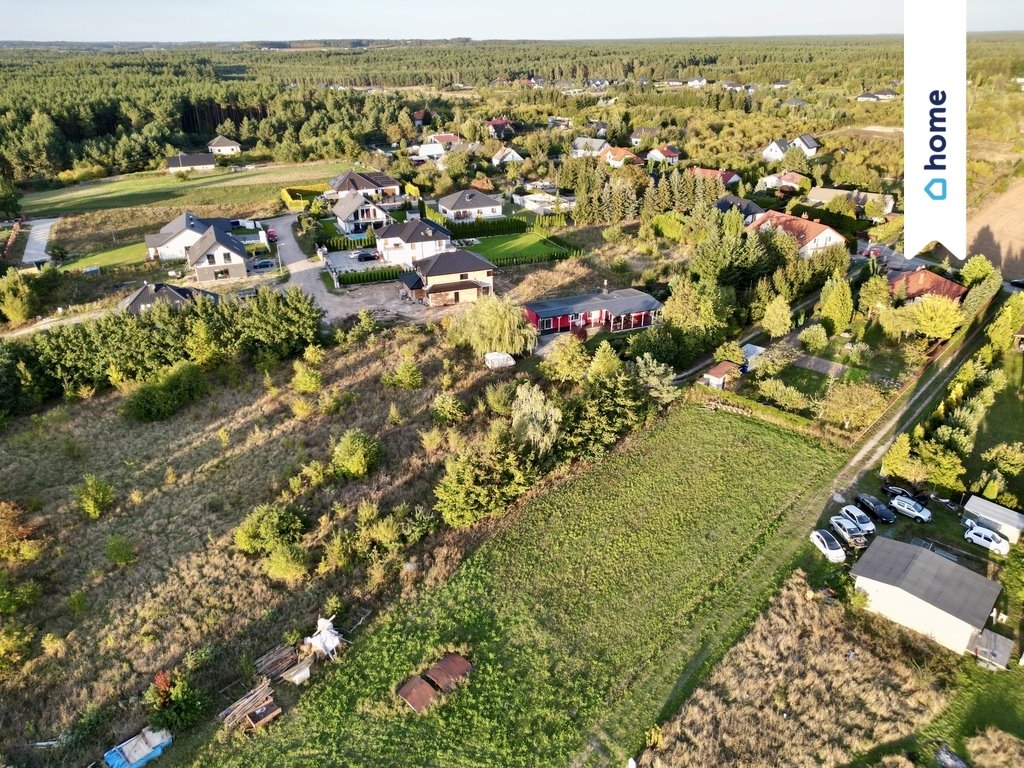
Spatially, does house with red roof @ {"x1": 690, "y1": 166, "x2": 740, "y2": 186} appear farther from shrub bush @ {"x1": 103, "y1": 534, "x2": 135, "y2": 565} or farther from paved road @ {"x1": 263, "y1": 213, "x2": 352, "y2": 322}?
shrub bush @ {"x1": 103, "y1": 534, "x2": 135, "y2": 565}

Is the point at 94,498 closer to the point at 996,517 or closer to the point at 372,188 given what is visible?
the point at 996,517

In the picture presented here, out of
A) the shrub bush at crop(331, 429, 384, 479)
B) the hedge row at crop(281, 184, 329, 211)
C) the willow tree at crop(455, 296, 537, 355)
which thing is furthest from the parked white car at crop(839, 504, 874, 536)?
the hedge row at crop(281, 184, 329, 211)

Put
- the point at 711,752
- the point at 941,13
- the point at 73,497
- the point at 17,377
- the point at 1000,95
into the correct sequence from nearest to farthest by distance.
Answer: the point at 941,13, the point at 1000,95, the point at 711,752, the point at 73,497, the point at 17,377

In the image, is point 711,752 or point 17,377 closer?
point 711,752

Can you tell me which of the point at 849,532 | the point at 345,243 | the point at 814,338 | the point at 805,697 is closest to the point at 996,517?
the point at 849,532

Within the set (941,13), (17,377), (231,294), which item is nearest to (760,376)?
(941,13)

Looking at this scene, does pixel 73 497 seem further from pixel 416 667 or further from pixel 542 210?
pixel 542 210

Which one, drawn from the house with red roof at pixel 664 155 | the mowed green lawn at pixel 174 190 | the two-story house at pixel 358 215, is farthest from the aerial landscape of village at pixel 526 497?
the house with red roof at pixel 664 155
